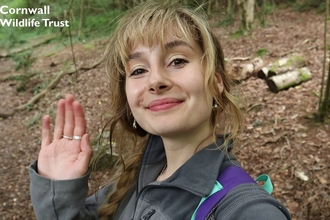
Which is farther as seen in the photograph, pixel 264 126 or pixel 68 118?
pixel 264 126

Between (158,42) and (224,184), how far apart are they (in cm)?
66

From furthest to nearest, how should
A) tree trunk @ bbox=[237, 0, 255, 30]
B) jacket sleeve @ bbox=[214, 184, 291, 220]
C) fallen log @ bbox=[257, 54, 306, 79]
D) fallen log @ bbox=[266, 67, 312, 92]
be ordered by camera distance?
tree trunk @ bbox=[237, 0, 255, 30] < fallen log @ bbox=[257, 54, 306, 79] < fallen log @ bbox=[266, 67, 312, 92] < jacket sleeve @ bbox=[214, 184, 291, 220]

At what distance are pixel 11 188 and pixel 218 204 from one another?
176 inches

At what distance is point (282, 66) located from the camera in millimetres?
5582

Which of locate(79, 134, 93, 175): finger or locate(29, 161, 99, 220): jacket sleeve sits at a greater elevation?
locate(79, 134, 93, 175): finger

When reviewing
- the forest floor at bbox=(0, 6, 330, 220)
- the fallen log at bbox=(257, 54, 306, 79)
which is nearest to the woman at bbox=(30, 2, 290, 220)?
the forest floor at bbox=(0, 6, 330, 220)

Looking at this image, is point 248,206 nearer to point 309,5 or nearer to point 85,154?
point 85,154

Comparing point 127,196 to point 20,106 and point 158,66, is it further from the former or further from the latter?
point 20,106

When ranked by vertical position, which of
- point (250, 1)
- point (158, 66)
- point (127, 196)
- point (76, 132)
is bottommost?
point (127, 196)

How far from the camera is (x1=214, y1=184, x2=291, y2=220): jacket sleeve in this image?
0.99m

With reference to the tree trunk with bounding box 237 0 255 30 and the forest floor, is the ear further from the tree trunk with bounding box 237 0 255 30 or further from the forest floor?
the tree trunk with bounding box 237 0 255 30

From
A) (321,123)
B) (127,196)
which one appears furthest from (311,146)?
(127,196)

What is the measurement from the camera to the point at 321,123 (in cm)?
417

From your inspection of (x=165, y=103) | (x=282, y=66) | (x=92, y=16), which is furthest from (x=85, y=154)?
(x=92, y=16)
